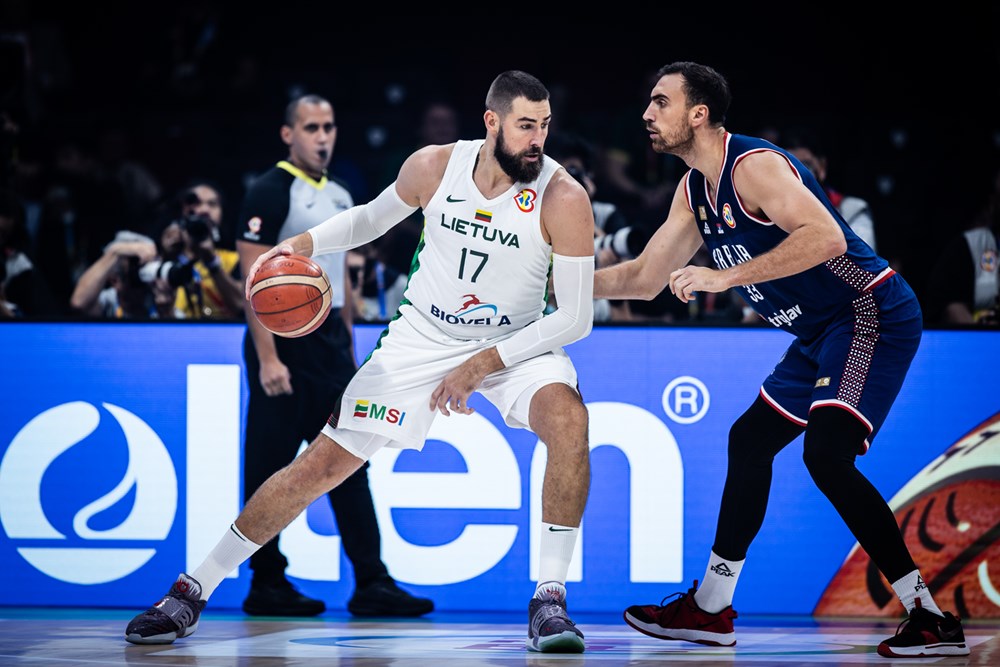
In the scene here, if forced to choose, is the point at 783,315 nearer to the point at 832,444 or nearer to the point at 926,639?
the point at 832,444

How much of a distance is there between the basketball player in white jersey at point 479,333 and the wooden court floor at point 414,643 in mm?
242

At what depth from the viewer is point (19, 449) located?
5.77 meters

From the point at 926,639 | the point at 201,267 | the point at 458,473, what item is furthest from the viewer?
the point at 201,267

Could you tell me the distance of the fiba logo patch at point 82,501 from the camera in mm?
5711

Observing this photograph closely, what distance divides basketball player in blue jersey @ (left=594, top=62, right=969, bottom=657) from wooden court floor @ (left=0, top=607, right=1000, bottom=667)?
199 millimetres

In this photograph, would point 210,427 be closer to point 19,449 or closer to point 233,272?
point 19,449

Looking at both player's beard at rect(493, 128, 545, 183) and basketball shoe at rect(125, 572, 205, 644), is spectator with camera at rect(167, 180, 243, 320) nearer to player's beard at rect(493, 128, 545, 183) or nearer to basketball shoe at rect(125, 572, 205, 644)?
basketball shoe at rect(125, 572, 205, 644)

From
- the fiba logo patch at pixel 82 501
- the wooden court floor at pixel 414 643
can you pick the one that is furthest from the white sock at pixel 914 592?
the fiba logo patch at pixel 82 501

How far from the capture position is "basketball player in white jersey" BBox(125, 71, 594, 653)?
14.2 ft

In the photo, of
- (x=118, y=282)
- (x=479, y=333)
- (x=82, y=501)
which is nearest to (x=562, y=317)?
(x=479, y=333)

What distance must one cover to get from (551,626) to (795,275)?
1443 millimetres

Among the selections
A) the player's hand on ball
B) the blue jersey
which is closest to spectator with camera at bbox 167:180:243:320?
the player's hand on ball

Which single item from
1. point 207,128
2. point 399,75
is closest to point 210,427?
point 207,128

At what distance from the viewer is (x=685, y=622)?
4.58 metres
